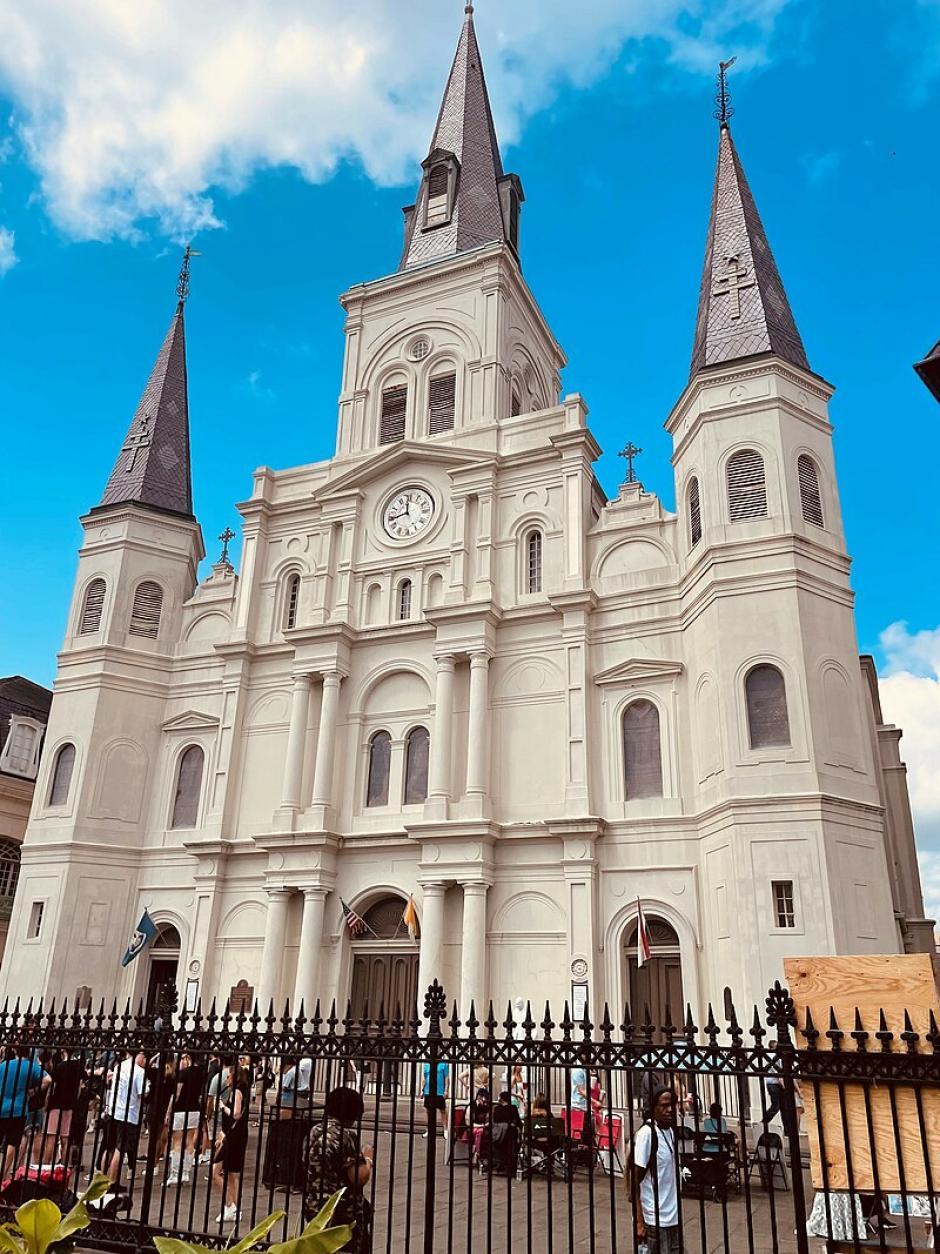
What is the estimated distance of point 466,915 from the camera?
22.1 metres

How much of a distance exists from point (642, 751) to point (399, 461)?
38.7 feet

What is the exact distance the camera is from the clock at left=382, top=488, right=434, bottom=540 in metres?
27.9

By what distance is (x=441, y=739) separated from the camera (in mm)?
24172

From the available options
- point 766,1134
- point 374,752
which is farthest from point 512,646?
point 766,1134

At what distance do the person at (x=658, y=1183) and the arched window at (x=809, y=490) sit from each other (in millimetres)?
16843

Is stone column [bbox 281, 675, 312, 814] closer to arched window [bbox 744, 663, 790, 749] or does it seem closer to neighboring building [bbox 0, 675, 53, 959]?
neighboring building [bbox 0, 675, 53, 959]

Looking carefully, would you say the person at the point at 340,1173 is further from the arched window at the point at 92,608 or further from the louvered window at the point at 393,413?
the louvered window at the point at 393,413

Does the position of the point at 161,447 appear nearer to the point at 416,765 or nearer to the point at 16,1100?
the point at 416,765

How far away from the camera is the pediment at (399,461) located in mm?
27516

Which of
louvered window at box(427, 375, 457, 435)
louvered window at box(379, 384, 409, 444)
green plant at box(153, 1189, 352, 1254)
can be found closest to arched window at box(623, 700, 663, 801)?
louvered window at box(427, 375, 457, 435)

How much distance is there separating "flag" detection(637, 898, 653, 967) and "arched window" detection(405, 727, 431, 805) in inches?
264

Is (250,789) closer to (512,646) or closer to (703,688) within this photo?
(512,646)

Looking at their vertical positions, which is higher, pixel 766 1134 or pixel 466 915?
pixel 466 915

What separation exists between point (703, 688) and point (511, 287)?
643 inches
